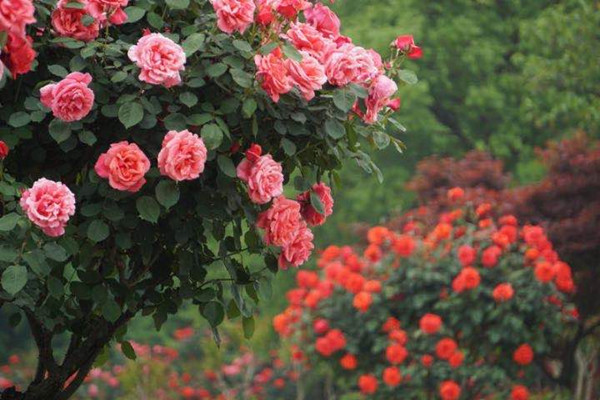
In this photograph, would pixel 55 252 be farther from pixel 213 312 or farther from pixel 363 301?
pixel 363 301

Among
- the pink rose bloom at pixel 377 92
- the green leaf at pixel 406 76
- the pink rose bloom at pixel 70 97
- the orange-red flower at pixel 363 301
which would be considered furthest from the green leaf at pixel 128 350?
the orange-red flower at pixel 363 301

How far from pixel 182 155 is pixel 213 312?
0.62 m

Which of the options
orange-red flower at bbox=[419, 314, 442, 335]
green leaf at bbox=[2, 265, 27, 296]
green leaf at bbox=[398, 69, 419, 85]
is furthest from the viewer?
orange-red flower at bbox=[419, 314, 442, 335]

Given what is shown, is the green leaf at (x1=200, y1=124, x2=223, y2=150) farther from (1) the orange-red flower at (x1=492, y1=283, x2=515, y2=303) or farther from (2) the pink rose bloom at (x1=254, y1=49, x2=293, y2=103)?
(1) the orange-red flower at (x1=492, y1=283, x2=515, y2=303)

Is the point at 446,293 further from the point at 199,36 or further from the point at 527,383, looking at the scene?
the point at 199,36

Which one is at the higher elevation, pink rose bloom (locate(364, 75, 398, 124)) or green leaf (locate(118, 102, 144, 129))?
pink rose bloom (locate(364, 75, 398, 124))

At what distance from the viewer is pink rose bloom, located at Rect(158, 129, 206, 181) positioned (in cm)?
243

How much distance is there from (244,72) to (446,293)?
15.1 ft

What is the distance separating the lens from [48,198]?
245 cm

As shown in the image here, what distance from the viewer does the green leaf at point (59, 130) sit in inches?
98.3

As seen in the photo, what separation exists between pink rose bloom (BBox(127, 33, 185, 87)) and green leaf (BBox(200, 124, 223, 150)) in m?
0.15

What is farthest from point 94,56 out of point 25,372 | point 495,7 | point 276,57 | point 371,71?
point 495,7

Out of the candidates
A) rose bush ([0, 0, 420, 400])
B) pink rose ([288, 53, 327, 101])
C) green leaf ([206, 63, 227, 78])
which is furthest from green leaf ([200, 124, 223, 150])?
pink rose ([288, 53, 327, 101])

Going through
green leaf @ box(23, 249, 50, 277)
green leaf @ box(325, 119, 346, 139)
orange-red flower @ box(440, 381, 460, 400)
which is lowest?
orange-red flower @ box(440, 381, 460, 400)
